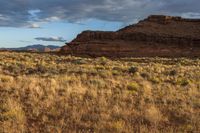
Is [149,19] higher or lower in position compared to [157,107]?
higher

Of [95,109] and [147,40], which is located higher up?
[147,40]

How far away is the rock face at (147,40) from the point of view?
207ft

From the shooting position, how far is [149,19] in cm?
7912

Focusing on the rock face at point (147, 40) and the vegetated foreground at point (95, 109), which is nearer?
the vegetated foreground at point (95, 109)

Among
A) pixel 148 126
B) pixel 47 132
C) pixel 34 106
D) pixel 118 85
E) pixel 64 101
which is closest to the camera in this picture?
pixel 47 132

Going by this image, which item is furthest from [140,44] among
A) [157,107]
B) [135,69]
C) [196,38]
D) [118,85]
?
[157,107]

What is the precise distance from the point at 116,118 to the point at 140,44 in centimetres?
5741

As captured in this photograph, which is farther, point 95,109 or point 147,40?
point 147,40

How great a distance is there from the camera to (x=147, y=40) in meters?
68.8

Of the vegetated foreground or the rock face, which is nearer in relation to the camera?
the vegetated foreground

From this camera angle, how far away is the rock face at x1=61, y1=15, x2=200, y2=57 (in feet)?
207

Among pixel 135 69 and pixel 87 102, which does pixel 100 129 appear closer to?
pixel 87 102

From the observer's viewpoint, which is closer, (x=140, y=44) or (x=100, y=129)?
(x=100, y=129)

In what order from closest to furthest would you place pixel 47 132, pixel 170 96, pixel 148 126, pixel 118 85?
pixel 47 132, pixel 148 126, pixel 170 96, pixel 118 85
